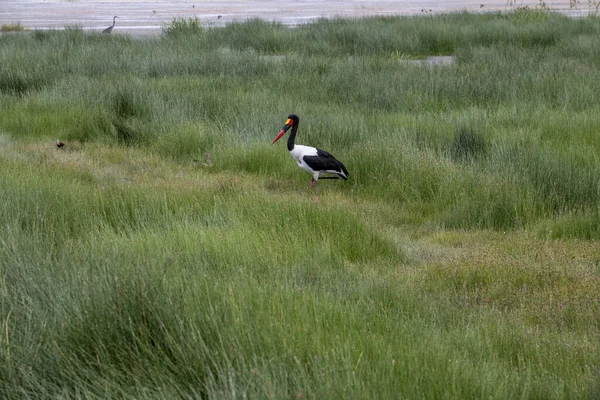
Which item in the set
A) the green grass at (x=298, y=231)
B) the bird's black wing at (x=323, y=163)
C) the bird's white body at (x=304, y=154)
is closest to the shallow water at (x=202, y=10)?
the green grass at (x=298, y=231)

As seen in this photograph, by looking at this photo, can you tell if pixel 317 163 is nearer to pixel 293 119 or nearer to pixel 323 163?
pixel 323 163

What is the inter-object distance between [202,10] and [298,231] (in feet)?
89.8

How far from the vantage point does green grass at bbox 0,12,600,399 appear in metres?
2.96

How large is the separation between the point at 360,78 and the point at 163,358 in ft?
29.4

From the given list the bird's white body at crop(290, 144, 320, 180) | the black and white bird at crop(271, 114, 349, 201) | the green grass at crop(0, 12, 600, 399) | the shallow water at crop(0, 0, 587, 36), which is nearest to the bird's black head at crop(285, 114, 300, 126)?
the black and white bird at crop(271, 114, 349, 201)

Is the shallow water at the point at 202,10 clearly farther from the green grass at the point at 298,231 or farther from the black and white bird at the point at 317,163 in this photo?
the black and white bird at the point at 317,163

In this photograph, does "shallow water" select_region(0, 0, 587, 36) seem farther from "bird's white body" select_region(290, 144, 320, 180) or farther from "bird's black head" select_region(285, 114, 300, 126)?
"bird's white body" select_region(290, 144, 320, 180)

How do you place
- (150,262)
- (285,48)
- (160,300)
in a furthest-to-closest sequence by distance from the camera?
(285,48)
(150,262)
(160,300)

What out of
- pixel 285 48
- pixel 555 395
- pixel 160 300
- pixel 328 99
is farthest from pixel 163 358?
pixel 285 48

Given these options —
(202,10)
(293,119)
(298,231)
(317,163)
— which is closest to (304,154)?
(317,163)

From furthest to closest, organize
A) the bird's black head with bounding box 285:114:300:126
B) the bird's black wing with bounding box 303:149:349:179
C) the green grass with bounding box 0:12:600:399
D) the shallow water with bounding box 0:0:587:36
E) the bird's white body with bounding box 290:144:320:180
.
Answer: the shallow water with bounding box 0:0:587:36 < the bird's black head with bounding box 285:114:300:126 < the bird's white body with bounding box 290:144:320:180 < the bird's black wing with bounding box 303:149:349:179 < the green grass with bounding box 0:12:600:399

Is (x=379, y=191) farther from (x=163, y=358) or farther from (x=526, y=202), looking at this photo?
(x=163, y=358)

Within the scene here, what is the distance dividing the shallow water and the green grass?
1319 cm

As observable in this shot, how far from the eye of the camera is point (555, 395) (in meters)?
3.01
